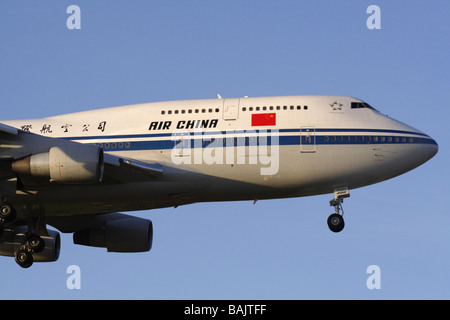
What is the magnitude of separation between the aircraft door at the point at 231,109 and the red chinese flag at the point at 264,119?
84 centimetres

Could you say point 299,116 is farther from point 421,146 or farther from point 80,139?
point 80,139

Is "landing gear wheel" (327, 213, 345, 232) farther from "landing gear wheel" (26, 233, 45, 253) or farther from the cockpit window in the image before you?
"landing gear wheel" (26, 233, 45, 253)

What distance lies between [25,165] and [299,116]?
12.1 meters

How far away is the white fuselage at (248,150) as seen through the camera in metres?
42.1

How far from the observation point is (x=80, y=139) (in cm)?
4394

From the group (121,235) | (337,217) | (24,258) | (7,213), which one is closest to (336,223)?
(337,217)

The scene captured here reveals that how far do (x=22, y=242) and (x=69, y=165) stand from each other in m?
→ 9.33

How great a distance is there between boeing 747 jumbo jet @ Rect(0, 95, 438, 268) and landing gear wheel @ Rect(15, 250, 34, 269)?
2635mm

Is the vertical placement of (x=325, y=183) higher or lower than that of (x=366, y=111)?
lower

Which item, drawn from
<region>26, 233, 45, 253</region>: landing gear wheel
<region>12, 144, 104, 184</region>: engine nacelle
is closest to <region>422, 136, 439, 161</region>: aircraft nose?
<region>12, 144, 104, 184</region>: engine nacelle

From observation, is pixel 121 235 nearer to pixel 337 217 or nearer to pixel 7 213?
pixel 7 213

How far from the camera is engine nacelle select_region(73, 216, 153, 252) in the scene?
161ft

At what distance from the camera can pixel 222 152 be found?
42.1 metres

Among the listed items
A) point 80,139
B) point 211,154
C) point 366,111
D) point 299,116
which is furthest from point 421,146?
point 80,139
